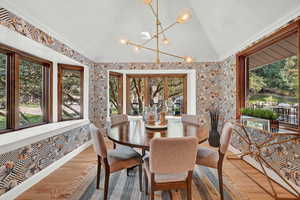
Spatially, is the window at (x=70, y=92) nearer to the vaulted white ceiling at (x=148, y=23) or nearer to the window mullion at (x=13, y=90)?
the vaulted white ceiling at (x=148, y=23)

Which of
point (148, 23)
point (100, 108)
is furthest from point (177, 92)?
point (100, 108)

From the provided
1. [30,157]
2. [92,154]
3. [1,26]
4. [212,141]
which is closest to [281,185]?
→ [212,141]

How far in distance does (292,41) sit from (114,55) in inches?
133

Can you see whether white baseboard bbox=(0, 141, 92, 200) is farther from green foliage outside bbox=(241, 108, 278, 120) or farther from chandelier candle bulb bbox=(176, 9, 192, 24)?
green foliage outside bbox=(241, 108, 278, 120)

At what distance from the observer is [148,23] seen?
3.32 m

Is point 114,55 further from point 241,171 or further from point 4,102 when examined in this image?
point 241,171

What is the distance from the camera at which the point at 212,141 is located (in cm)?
353

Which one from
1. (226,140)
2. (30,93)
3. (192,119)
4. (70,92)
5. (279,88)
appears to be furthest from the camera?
(70,92)

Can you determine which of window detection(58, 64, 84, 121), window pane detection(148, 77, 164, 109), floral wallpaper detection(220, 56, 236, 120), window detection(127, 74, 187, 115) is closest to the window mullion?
window detection(58, 64, 84, 121)

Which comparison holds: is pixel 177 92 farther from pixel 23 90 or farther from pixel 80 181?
pixel 23 90

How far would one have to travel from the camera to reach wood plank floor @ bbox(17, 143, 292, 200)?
1.86 m

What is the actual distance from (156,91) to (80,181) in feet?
10.3

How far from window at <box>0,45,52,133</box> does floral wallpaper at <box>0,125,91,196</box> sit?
50 centimetres

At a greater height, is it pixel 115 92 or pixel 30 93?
pixel 115 92
